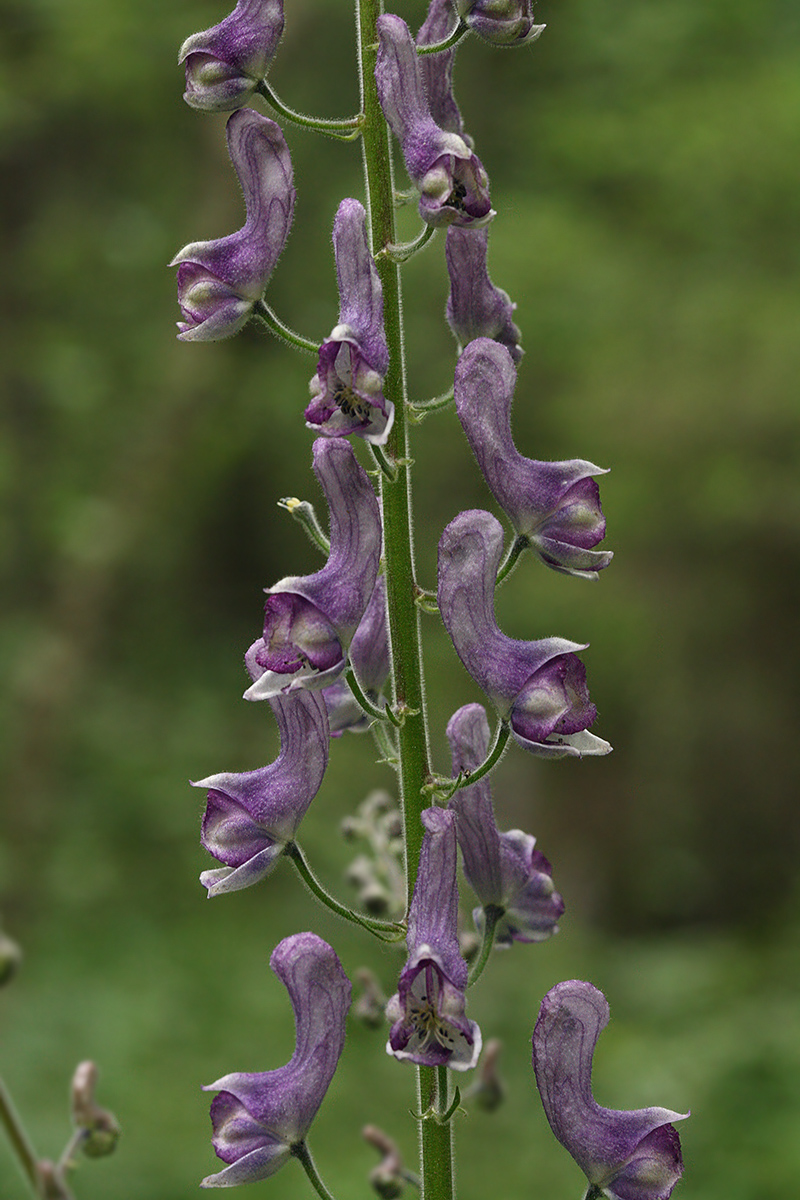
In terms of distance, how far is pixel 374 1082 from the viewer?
6082 millimetres

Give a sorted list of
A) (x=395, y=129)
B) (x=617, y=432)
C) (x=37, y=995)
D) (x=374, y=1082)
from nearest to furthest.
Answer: (x=395, y=129)
(x=374, y=1082)
(x=37, y=995)
(x=617, y=432)

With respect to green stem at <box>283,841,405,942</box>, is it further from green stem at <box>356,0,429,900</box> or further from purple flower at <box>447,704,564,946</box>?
purple flower at <box>447,704,564,946</box>

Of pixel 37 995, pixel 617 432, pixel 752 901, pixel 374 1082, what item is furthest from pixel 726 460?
pixel 37 995

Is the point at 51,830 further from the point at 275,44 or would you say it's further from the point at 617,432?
the point at 275,44

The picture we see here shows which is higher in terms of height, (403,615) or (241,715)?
(403,615)

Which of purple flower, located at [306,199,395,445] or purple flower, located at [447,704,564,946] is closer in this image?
purple flower, located at [306,199,395,445]

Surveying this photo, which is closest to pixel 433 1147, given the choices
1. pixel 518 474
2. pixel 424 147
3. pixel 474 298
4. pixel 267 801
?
pixel 267 801

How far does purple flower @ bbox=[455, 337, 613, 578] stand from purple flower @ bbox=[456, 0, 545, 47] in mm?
402

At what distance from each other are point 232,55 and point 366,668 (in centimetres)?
84

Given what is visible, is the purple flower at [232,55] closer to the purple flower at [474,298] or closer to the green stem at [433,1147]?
the purple flower at [474,298]

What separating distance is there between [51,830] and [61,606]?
1.42 meters

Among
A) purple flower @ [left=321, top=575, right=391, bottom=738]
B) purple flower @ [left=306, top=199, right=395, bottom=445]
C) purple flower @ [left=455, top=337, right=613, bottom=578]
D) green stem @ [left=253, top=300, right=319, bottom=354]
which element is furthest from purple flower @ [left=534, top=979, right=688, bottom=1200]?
green stem @ [left=253, top=300, right=319, bottom=354]

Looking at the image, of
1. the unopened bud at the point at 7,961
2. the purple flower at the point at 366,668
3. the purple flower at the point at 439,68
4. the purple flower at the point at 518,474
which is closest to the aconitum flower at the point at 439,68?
the purple flower at the point at 439,68

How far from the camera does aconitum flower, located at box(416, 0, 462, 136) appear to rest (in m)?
1.92
